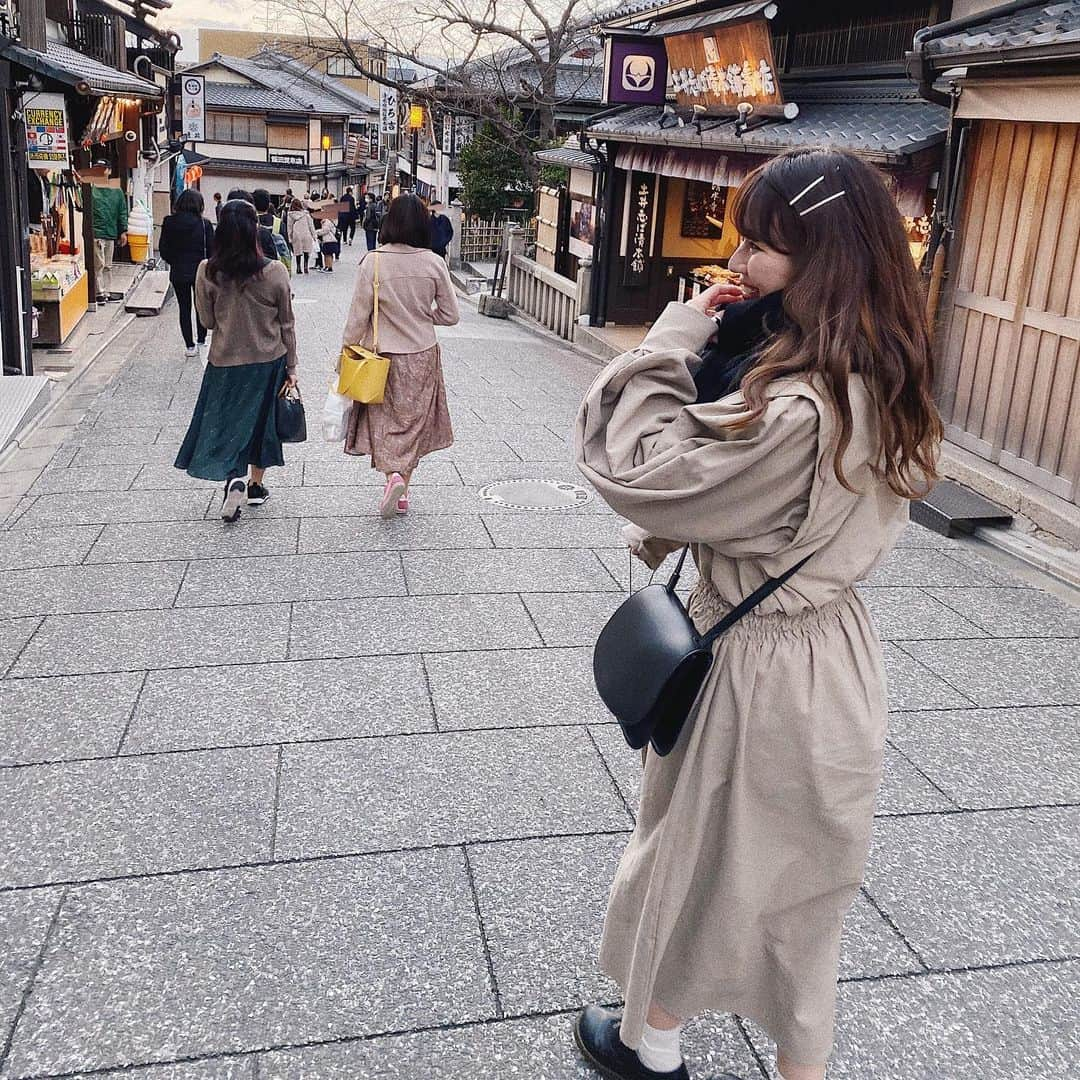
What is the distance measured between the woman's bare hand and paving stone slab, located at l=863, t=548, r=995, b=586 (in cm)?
458

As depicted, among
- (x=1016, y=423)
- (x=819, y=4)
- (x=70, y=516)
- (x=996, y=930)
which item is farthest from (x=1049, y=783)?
(x=819, y=4)

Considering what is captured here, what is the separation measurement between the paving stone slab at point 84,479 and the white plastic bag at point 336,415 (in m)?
1.88

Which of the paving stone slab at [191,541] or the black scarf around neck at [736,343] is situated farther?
the paving stone slab at [191,541]

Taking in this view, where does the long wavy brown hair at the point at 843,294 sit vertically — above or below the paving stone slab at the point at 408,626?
above

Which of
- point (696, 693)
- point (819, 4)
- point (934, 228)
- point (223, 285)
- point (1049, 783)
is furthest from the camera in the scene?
point (819, 4)

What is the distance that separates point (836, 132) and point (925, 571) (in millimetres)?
5448

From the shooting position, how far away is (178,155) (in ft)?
111

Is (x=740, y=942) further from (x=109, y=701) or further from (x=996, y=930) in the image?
(x=109, y=701)

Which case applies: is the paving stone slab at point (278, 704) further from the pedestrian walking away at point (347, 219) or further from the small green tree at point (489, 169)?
the pedestrian walking away at point (347, 219)

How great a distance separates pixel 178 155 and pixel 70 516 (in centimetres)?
3001

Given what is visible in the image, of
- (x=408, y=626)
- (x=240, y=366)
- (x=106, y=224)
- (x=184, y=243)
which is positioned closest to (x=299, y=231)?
(x=106, y=224)

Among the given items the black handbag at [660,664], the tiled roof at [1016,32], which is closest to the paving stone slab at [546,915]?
the black handbag at [660,664]

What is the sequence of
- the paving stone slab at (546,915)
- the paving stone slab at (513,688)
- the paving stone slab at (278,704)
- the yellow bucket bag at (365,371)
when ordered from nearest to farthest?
the paving stone slab at (546,915), the paving stone slab at (278,704), the paving stone slab at (513,688), the yellow bucket bag at (365,371)

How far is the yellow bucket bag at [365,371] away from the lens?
23.2ft
